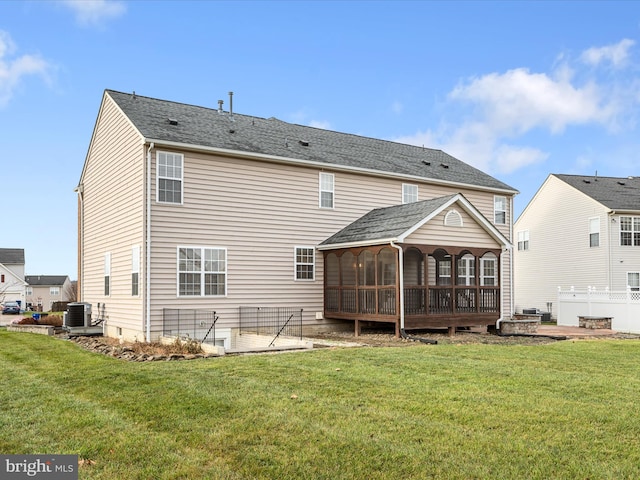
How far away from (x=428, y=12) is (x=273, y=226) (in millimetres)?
7912

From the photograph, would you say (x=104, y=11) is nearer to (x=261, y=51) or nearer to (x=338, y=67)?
(x=261, y=51)

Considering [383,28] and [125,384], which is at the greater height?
[383,28]

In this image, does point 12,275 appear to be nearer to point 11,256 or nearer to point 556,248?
point 11,256

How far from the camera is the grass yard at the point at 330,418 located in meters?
5.25

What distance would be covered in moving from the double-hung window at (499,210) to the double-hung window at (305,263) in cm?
869

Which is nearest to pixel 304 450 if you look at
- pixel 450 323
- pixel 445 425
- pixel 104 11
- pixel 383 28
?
pixel 445 425

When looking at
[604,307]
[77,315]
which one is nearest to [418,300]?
[604,307]

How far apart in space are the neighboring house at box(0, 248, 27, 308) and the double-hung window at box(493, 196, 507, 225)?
2223 inches

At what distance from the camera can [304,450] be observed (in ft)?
18.4

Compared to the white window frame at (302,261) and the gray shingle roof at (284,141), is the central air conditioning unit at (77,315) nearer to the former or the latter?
the gray shingle roof at (284,141)

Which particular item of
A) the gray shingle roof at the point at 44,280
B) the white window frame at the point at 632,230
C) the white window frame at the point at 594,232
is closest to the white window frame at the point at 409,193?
the white window frame at the point at 594,232

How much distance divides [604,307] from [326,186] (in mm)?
12510

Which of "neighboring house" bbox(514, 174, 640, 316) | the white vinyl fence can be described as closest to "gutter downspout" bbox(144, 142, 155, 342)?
the white vinyl fence

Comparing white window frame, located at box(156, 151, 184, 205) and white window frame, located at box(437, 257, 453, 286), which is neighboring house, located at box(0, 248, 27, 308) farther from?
white window frame, located at box(437, 257, 453, 286)
